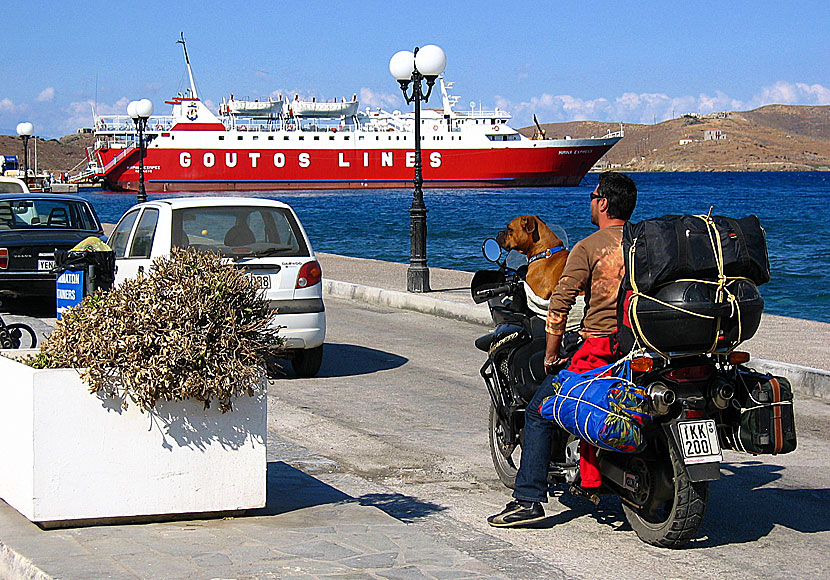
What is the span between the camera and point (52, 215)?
1530 cm

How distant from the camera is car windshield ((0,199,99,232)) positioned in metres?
15.1

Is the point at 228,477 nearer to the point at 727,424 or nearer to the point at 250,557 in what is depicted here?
the point at 250,557

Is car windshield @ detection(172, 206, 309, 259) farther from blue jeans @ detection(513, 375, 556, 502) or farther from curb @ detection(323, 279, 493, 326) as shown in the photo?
blue jeans @ detection(513, 375, 556, 502)

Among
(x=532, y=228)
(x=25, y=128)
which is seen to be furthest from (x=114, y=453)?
(x=25, y=128)

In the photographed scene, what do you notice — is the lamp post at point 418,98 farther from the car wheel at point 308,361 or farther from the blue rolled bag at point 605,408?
the blue rolled bag at point 605,408

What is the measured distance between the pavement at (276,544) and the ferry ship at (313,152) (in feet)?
303

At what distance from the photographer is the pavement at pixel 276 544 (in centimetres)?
438

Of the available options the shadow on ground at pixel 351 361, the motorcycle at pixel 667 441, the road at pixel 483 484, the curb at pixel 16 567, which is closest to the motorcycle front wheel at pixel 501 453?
the road at pixel 483 484

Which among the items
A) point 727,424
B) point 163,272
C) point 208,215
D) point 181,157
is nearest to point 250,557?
point 163,272

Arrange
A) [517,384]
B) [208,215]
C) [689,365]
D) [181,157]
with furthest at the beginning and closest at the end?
[181,157]
[208,215]
[517,384]
[689,365]

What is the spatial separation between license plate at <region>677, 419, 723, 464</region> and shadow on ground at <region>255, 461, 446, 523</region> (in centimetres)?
147

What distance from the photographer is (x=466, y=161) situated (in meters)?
100

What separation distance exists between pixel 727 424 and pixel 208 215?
6.14 meters

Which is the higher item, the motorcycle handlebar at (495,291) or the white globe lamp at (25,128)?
the white globe lamp at (25,128)
